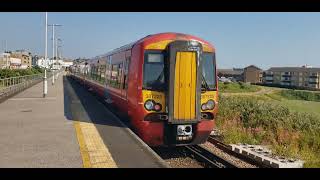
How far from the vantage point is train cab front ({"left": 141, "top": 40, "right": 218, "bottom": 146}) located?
1080cm

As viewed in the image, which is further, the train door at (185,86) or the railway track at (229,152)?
the train door at (185,86)

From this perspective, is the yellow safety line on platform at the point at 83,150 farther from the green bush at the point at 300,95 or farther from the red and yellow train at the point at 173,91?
the green bush at the point at 300,95

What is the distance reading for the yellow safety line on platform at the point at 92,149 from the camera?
798 centimetres

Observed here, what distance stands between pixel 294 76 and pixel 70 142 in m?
120

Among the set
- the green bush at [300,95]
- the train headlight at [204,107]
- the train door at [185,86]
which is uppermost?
the train door at [185,86]

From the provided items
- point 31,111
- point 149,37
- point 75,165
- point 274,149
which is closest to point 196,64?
point 149,37

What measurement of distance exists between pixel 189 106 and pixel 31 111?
8.82 m

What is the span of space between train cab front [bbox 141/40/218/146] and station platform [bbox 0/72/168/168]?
78cm

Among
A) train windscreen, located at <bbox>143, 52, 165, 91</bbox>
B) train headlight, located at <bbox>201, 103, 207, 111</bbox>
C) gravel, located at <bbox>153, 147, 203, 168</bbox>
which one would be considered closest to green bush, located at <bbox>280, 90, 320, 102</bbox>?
gravel, located at <bbox>153, 147, 203, 168</bbox>

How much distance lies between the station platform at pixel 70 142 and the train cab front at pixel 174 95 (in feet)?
2.55

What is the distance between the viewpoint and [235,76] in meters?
145

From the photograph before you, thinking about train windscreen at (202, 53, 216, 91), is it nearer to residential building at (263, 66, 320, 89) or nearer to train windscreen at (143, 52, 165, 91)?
train windscreen at (143, 52, 165, 91)

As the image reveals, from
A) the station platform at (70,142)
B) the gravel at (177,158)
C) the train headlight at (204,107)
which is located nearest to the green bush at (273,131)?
the gravel at (177,158)
